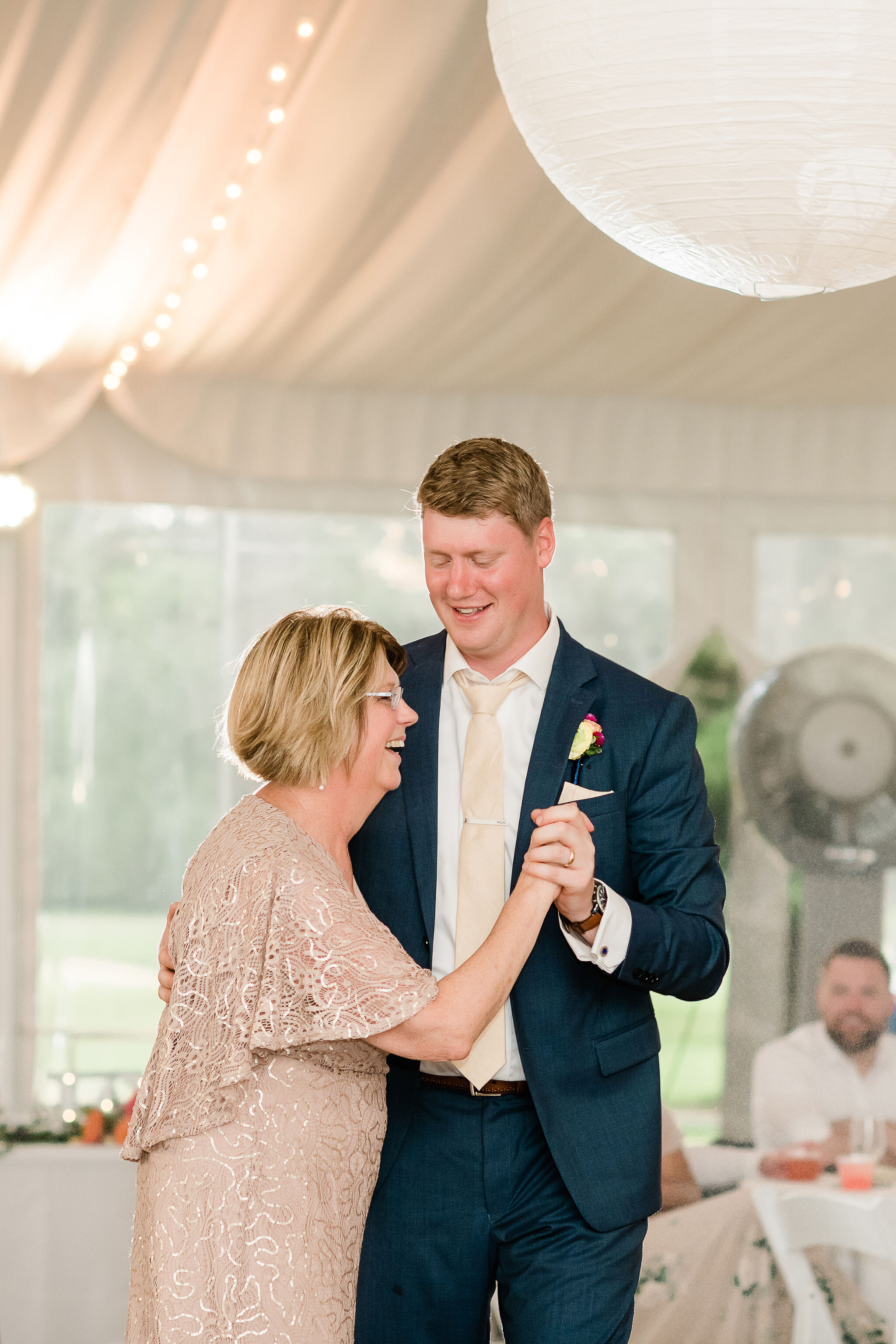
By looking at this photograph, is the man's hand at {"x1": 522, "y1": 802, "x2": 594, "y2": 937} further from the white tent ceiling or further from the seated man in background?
the seated man in background

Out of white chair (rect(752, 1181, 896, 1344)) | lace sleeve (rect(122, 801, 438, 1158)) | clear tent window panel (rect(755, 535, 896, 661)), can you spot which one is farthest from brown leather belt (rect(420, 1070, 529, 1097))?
clear tent window panel (rect(755, 535, 896, 661))

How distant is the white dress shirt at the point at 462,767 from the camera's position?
2.00 metres

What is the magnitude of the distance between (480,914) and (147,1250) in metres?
0.61

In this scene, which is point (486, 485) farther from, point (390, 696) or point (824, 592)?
point (824, 592)

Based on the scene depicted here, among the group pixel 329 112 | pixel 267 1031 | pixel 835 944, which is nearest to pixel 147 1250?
pixel 267 1031

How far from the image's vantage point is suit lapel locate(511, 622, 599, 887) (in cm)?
199

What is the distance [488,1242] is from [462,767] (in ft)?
2.18

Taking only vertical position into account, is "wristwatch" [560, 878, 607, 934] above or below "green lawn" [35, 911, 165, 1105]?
above

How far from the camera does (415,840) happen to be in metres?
2.04

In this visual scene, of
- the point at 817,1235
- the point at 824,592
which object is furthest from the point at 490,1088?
the point at 824,592

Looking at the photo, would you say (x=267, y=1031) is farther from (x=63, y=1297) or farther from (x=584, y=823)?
(x=63, y=1297)

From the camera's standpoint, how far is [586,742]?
1.93 metres

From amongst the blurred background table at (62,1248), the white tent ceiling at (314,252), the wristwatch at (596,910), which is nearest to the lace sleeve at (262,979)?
the wristwatch at (596,910)

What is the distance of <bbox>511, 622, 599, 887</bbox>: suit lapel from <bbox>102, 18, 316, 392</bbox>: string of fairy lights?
1380mm
